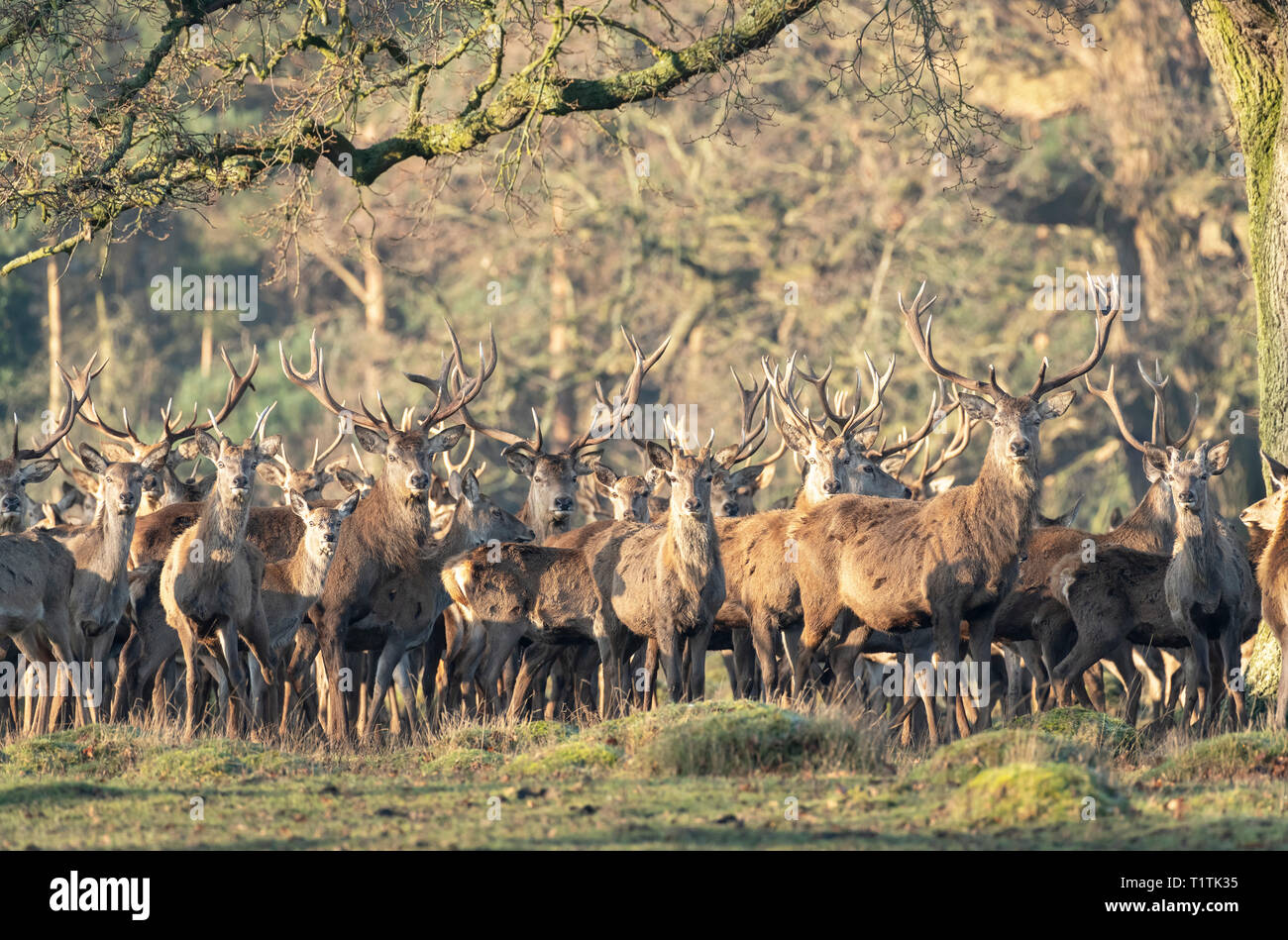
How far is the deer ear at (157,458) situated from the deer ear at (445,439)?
1961 mm

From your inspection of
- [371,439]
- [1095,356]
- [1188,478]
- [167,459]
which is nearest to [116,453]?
[167,459]

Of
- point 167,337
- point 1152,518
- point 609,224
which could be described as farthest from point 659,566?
point 167,337

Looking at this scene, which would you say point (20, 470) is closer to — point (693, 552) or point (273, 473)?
point (273, 473)

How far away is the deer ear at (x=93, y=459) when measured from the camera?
12.8 m

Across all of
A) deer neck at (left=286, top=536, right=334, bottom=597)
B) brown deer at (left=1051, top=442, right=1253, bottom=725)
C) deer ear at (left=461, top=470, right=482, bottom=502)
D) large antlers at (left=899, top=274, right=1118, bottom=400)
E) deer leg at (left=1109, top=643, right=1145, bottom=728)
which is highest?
large antlers at (left=899, top=274, right=1118, bottom=400)

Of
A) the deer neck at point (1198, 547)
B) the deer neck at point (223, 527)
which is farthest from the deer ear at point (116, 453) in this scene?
the deer neck at point (1198, 547)

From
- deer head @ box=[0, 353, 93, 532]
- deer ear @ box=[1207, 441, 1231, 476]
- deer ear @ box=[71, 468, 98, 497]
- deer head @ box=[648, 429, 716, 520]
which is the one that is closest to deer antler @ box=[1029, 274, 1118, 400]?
deer ear @ box=[1207, 441, 1231, 476]

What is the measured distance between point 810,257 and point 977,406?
18.0m

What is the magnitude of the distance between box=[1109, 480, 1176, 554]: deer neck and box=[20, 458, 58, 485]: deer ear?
24.7ft

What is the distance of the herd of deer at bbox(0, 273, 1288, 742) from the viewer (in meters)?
11.1

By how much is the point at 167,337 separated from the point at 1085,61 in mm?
17988

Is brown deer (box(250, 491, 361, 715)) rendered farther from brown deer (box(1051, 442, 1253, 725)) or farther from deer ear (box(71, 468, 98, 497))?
brown deer (box(1051, 442, 1253, 725))

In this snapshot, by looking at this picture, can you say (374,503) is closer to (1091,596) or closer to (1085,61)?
(1091,596)
